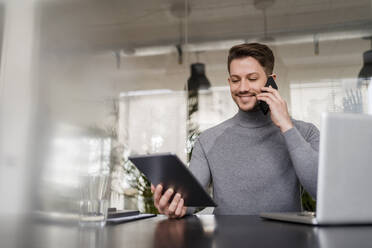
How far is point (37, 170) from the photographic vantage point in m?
3.81

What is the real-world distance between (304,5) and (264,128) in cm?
203

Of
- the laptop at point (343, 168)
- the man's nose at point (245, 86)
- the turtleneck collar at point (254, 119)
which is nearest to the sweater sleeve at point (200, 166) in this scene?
the turtleneck collar at point (254, 119)

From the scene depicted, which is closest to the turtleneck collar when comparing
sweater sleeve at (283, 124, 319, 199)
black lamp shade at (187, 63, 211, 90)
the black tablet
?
sweater sleeve at (283, 124, 319, 199)

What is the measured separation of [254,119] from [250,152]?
0.18 m

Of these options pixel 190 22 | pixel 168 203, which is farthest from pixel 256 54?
pixel 190 22

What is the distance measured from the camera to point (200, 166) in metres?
1.73

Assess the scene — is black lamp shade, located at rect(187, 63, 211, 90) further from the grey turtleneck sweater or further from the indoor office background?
the grey turtleneck sweater

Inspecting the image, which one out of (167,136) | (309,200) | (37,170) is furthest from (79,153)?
(309,200)

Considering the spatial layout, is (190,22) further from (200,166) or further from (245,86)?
(200,166)

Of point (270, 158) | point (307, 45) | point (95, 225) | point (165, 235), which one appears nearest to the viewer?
point (165, 235)

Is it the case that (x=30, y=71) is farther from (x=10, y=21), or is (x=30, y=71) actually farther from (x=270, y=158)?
(x=270, y=158)

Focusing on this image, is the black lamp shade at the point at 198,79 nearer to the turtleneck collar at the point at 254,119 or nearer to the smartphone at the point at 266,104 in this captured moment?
the turtleneck collar at the point at 254,119

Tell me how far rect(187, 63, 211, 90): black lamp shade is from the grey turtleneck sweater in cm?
165

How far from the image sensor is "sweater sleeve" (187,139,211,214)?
5.57 ft
